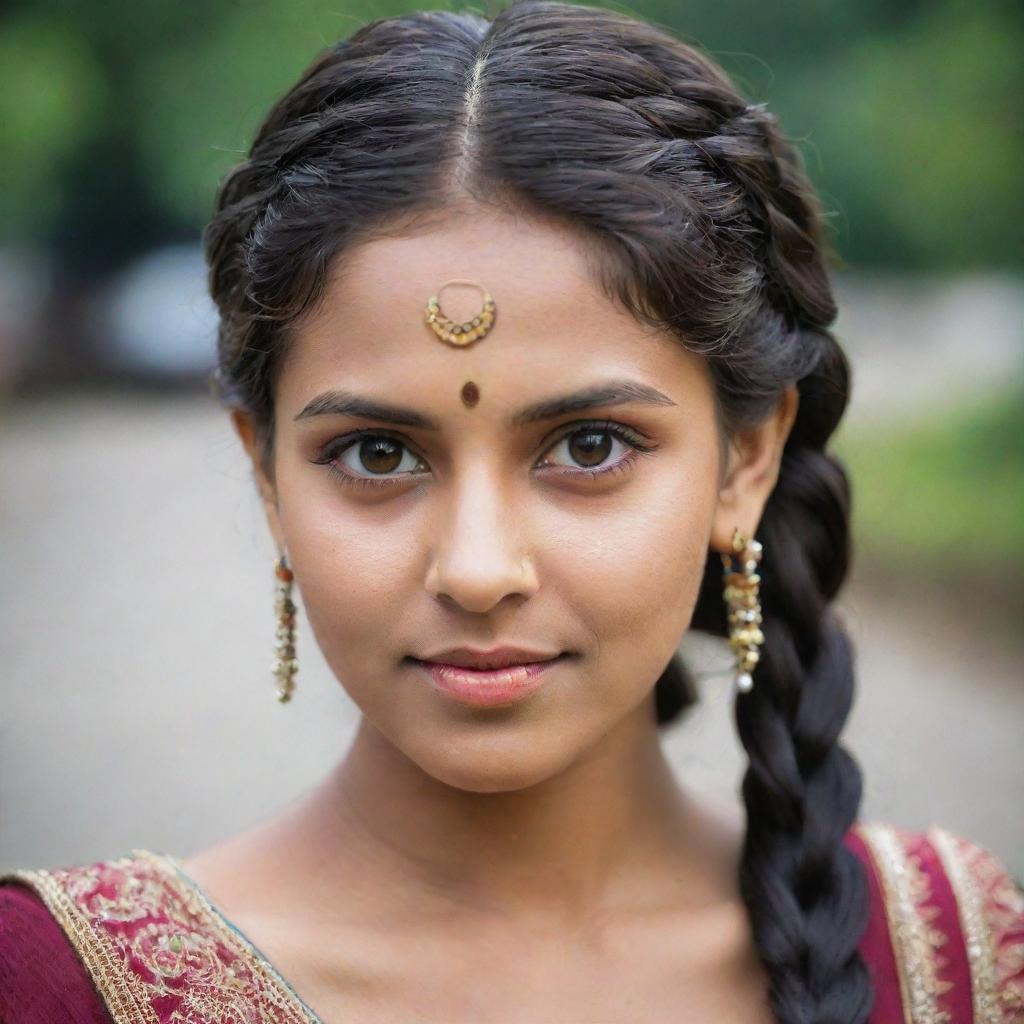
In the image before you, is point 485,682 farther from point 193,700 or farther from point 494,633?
point 193,700

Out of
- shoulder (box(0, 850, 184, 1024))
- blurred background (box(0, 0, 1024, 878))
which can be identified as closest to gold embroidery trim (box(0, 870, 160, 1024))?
shoulder (box(0, 850, 184, 1024))

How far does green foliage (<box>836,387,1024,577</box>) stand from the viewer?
27.9ft

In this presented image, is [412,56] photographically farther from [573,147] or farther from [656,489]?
[656,489]

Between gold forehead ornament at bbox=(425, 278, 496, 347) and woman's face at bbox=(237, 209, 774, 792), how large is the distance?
0.01 metres

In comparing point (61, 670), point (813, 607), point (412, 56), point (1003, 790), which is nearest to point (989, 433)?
point (1003, 790)

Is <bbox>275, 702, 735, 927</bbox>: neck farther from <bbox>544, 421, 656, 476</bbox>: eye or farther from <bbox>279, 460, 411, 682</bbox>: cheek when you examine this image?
<bbox>544, 421, 656, 476</bbox>: eye

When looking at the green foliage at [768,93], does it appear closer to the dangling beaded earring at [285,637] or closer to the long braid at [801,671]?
the long braid at [801,671]

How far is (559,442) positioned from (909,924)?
1123mm

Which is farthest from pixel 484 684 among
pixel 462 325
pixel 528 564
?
pixel 462 325

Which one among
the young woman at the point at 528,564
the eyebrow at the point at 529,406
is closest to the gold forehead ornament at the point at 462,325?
the young woman at the point at 528,564

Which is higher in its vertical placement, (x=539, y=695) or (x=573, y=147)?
(x=573, y=147)

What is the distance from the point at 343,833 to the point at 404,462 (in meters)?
0.68

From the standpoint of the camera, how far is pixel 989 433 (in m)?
9.18

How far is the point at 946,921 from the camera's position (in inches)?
97.9
